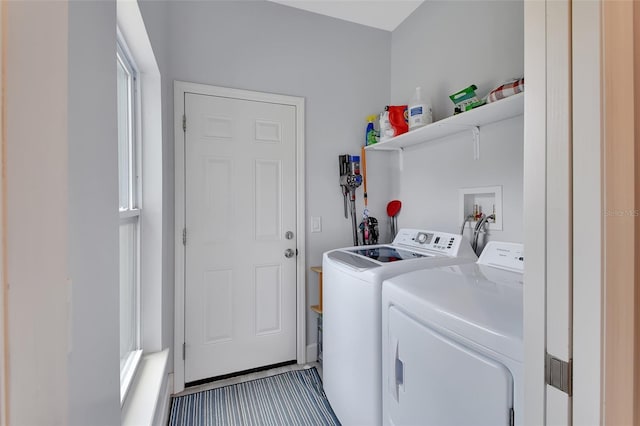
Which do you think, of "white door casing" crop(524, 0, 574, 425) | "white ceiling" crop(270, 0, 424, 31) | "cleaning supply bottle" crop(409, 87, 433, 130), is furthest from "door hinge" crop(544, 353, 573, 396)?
"white ceiling" crop(270, 0, 424, 31)

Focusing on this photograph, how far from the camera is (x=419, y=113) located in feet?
6.60

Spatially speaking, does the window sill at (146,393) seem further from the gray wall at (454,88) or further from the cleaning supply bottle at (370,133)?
the cleaning supply bottle at (370,133)

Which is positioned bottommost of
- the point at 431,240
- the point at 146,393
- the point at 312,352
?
the point at 312,352

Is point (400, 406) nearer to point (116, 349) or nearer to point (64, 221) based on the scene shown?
point (116, 349)

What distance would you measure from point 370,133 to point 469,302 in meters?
1.76

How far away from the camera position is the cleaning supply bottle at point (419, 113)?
79.0 inches

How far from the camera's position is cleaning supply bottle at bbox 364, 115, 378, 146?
247 centimetres

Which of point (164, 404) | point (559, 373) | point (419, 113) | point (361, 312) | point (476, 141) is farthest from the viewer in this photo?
point (419, 113)

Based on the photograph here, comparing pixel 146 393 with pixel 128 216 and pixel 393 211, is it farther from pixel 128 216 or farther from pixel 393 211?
pixel 393 211

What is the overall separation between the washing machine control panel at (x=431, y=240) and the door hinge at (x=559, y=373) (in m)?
1.14

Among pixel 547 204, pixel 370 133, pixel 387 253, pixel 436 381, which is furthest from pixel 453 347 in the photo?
pixel 370 133

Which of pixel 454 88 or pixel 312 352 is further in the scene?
pixel 312 352

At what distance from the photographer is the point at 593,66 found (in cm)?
54

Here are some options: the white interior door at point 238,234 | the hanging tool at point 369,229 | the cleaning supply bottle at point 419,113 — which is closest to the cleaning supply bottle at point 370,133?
the hanging tool at point 369,229
